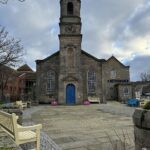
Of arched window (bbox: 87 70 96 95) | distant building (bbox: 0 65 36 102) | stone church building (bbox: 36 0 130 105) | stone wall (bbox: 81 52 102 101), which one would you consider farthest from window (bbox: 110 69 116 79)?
arched window (bbox: 87 70 96 95)

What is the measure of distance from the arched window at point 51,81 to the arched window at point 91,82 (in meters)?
5.26

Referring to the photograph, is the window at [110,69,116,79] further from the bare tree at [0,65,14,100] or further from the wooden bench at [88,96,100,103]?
the bare tree at [0,65,14,100]

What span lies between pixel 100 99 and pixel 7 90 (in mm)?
30450

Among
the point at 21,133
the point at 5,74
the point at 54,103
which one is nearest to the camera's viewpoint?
the point at 21,133

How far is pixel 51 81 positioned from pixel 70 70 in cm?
354

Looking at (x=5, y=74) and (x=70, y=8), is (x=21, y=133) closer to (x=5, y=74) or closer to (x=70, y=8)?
(x=5, y=74)

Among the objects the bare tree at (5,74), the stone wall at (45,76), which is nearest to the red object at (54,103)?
the stone wall at (45,76)

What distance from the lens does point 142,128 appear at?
4.25m

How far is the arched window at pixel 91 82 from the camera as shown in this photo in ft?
132

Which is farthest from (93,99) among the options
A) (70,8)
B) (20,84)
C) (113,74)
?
→ (20,84)

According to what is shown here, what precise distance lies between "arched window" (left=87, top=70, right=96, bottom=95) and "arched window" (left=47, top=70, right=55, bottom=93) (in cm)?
526

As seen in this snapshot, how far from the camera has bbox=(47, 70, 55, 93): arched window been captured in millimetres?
40047

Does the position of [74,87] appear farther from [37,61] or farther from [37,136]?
[37,136]

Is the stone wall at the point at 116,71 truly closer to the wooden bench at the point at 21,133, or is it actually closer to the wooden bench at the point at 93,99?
the wooden bench at the point at 93,99
